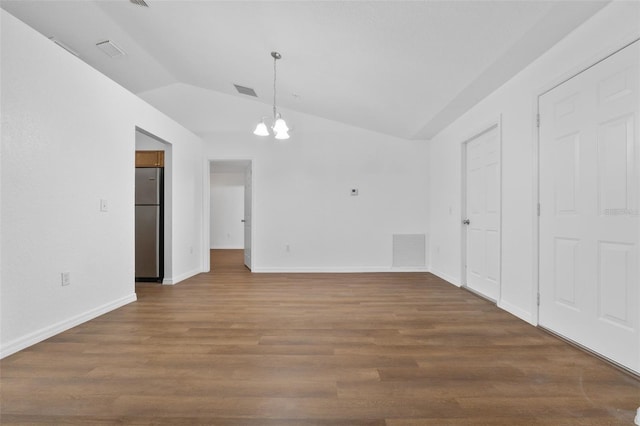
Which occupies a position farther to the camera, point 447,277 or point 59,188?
point 447,277

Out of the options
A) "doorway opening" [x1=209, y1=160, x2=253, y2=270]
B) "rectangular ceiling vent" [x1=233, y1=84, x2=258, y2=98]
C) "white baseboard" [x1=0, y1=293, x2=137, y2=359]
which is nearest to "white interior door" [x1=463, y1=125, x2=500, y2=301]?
"rectangular ceiling vent" [x1=233, y1=84, x2=258, y2=98]

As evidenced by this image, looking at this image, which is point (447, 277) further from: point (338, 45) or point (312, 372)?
point (338, 45)

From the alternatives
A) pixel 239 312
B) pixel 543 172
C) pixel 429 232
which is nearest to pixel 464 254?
pixel 429 232

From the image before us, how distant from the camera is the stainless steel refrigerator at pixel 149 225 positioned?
14.2 ft

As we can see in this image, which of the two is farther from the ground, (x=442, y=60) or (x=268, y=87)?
(x=268, y=87)

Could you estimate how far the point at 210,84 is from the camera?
5.09 meters

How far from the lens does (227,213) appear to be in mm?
9320

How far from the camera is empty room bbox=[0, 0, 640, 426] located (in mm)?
1617

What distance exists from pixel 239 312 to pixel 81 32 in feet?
12.9

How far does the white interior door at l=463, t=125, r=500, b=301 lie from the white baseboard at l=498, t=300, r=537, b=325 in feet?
0.44

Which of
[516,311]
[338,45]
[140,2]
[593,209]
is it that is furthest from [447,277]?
[140,2]

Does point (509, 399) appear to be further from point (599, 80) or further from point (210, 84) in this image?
point (210, 84)

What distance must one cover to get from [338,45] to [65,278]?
3349 mm

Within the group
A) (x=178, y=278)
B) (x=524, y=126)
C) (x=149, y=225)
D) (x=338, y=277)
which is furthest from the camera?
(x=338, y=277)
